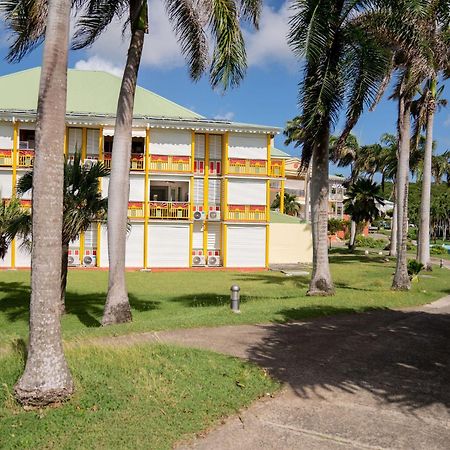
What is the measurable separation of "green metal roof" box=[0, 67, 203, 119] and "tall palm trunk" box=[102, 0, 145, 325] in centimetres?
1996

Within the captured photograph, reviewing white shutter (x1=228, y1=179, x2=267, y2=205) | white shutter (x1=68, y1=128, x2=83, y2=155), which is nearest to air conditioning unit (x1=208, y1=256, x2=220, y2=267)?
white shutter (x1=228, y1=179, x2=267, y2=205)

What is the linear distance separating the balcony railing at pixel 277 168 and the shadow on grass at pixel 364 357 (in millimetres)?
25450

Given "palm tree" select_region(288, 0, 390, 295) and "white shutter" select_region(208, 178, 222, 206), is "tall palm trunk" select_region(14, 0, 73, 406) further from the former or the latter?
"white shutter" select_region(208, 178, 222, 206)

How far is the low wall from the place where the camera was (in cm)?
3481

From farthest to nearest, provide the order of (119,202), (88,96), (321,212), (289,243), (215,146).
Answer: (289,243)
(88,96)
(215,146)
(321,212)
(119,202)

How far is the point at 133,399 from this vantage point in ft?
19.3

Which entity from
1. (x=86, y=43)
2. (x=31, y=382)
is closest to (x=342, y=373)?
(x=31, y=382)

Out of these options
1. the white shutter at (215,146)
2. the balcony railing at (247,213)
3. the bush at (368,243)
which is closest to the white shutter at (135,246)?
the balcony railing at (247,213)

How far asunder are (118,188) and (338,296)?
752 centimetres

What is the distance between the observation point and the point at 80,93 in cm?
3353

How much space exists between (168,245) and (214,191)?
4520mm

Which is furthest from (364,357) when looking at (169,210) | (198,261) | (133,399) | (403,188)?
(169,210)

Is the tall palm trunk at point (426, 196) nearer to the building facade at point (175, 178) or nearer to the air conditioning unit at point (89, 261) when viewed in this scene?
the building facade at point (175, 178)

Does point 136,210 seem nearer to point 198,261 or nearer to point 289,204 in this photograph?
point 198,261
